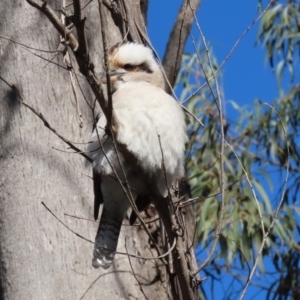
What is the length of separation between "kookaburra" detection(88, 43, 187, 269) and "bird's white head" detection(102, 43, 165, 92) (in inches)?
3.2

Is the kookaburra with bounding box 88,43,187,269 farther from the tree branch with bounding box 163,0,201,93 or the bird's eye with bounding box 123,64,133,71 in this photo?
the tree branch with bounding box 163,0,201,93

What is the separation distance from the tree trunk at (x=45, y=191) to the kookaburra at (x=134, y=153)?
0.34 ft

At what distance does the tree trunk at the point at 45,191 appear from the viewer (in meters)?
2.77

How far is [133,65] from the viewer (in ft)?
10.2

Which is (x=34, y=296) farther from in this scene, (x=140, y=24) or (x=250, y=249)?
(x=250, y=249)

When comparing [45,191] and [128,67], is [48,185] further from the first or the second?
[128,67]

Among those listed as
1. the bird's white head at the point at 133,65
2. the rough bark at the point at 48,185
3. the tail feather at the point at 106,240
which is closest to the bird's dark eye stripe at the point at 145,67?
the bird's white head at the point at 133,65

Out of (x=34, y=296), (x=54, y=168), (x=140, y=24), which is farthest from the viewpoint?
(x=140, y=24)

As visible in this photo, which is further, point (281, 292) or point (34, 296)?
point (281, 292)

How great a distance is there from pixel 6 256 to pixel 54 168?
338 mm

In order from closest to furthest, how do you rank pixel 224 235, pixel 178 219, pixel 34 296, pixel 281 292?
pixel 178 219
pixel 34 296
pixel 224 235
pixel 281 292

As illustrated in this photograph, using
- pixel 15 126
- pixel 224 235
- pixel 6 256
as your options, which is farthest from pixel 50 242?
pixel 224 235

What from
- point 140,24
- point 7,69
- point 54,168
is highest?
point 140,24

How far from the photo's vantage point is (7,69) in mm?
3061
